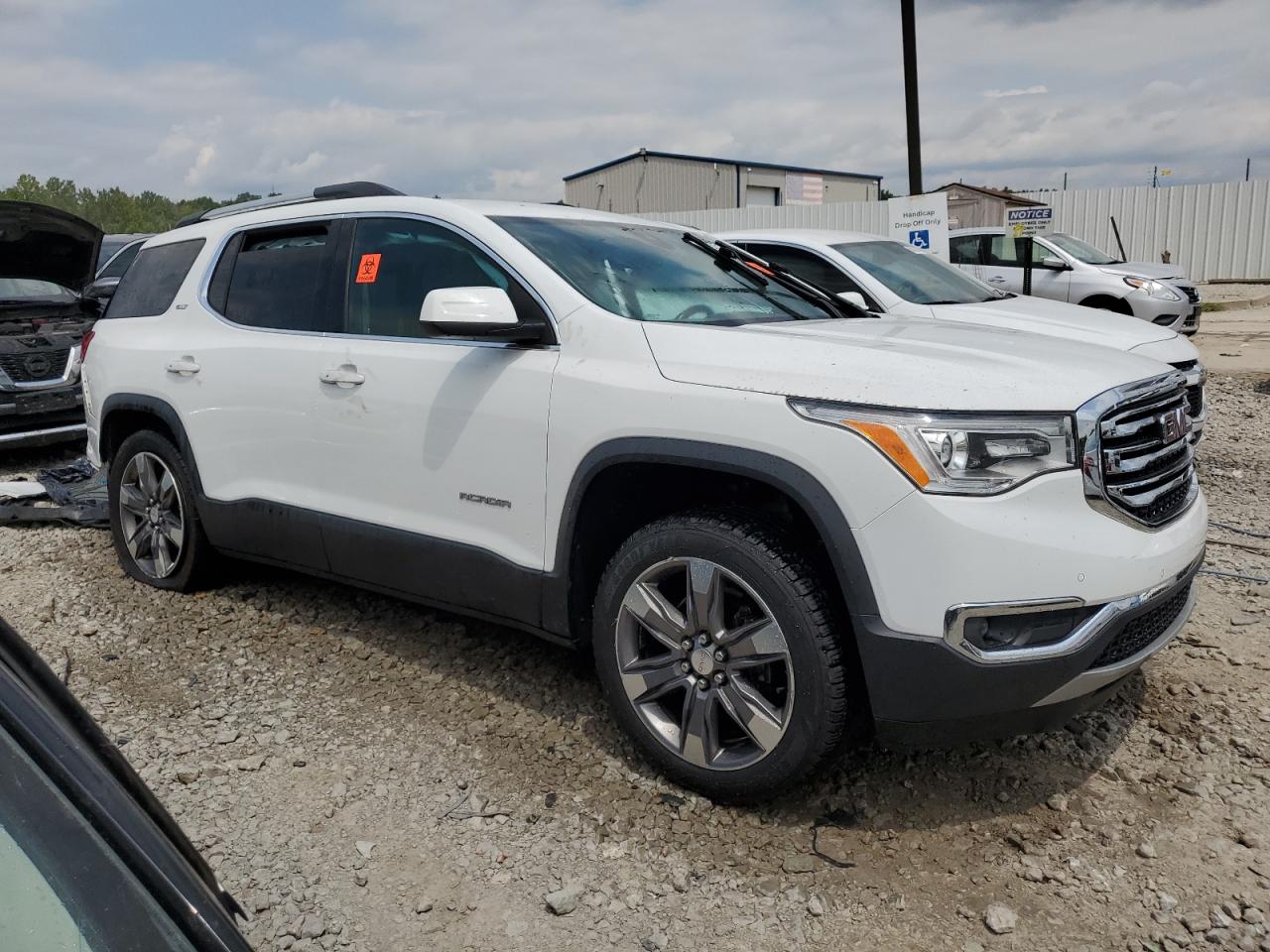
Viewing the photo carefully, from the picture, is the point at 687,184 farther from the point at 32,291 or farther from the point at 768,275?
the point at 768,275

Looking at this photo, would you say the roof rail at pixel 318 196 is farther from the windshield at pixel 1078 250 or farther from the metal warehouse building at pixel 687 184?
the metal warehouse building at pixel 687 184

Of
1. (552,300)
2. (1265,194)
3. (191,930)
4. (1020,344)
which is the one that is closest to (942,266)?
(1020,344)

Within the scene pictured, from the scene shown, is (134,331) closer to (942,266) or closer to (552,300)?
(552,300)

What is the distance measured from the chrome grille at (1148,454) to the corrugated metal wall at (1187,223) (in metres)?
24.4

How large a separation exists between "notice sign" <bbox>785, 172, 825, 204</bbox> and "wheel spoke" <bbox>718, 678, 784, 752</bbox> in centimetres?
3445

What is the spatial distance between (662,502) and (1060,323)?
5.09 metres

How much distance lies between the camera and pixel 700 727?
2896 mm

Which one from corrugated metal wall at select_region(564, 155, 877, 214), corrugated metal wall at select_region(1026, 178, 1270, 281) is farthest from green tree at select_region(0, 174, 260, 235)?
corrugated metal wall at select_region(1026, 178, 1270, 281)

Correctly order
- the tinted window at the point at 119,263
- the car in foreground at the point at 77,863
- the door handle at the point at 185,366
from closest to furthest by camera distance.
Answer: the car in foreground at the point at 77,863, the door handle at the point at 185,366, the tinted window at the point at 119,263

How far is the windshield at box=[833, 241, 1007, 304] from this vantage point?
735 cm

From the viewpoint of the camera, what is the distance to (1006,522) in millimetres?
2457

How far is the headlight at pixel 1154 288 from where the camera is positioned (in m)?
12.2

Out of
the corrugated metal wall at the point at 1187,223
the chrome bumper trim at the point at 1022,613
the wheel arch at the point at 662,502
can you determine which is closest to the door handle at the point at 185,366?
the wheel arch at the point at 662,502

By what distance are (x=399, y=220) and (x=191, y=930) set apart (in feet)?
10.1
